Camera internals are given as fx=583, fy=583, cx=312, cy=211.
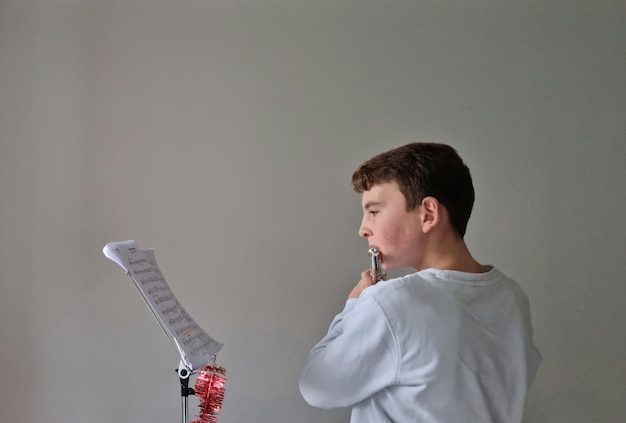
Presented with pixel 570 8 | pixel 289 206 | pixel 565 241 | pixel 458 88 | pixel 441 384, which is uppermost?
pixel 570 8

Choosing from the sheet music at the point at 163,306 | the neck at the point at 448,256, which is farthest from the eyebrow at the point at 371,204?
the sheet music at the point at 163,306

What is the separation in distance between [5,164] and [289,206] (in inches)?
32.1

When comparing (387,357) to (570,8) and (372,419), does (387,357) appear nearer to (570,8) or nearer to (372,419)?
(372,419)

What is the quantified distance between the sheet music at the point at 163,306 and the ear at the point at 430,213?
50 centimetres

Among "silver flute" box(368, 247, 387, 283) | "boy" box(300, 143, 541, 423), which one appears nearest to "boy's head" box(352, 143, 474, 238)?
"boy" box(300, 143, 541, 423)

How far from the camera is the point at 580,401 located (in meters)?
1.71

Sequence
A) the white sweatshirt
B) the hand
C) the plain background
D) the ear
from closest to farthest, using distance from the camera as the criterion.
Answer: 1. the white sweatshirt
2. the ear
3. the hand
4. the plain background

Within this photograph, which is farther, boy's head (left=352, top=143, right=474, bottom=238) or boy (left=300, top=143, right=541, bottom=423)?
boy's head (left=352, top=143, right=474, bottom=238)

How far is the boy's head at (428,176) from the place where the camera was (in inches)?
43.9

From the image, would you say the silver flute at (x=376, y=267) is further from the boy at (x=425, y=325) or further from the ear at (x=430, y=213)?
the ear at (x=430, y=213)

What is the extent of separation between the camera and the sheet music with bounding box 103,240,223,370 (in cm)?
113

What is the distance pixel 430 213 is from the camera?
3.66 ft

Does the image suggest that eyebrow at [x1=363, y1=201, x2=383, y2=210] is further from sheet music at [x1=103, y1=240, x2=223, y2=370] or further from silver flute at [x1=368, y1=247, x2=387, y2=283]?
sheet music at [x1=103, y1=240, x2=223, y2=370]

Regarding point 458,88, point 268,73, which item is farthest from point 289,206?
point 458,88
